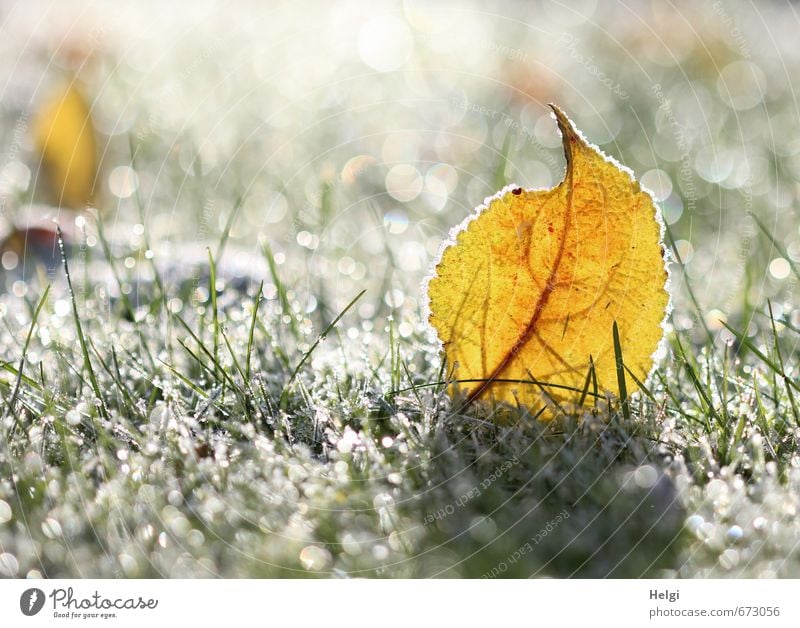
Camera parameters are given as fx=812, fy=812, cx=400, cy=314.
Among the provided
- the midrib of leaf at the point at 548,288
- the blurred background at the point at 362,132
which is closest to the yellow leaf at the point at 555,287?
the midrib of leaf at the point at 548,288

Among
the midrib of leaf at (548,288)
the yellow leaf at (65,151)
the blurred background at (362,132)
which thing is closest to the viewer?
the midrib of leaf at (548,288)

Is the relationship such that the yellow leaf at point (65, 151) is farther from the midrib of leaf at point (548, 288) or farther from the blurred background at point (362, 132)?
the midrib of leaf at point (548, 288)

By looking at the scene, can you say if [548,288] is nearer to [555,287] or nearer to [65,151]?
[555,287]

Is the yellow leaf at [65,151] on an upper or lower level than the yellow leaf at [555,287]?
lower

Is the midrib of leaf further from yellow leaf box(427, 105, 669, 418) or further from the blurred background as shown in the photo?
the blurred background

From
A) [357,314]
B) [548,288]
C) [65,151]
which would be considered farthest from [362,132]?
[548,288]

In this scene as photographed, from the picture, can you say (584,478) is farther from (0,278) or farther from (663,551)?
(0,278)
